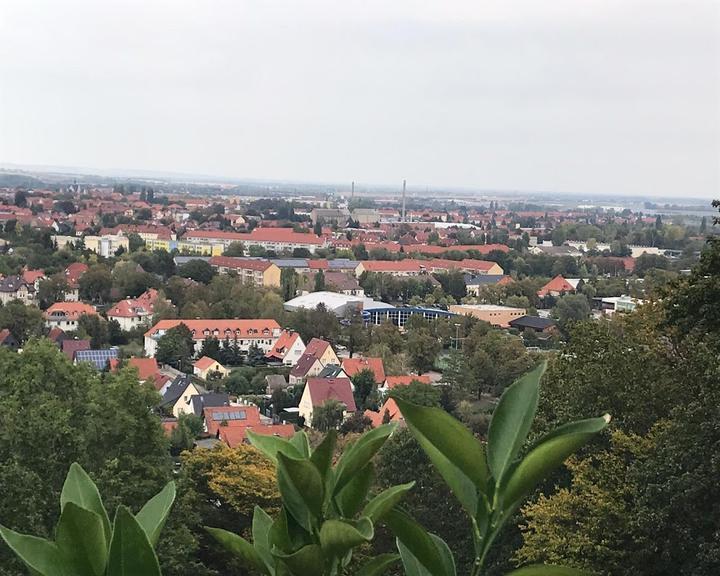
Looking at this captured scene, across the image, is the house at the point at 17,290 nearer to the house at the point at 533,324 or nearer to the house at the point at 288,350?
the house at the point at 288,350

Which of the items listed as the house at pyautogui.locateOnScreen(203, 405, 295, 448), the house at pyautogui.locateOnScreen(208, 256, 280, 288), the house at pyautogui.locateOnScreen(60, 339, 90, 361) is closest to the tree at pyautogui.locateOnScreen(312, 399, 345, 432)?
the house at pyautogui.locateOnScreen(203, 405, 295, 448)

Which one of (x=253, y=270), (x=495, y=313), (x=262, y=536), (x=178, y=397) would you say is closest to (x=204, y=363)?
(x=178, y=397)

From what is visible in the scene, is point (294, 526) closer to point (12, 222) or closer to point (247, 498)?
point (247, 498)

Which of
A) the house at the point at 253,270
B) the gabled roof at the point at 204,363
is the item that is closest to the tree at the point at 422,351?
the gabled roof at the point at 204,363

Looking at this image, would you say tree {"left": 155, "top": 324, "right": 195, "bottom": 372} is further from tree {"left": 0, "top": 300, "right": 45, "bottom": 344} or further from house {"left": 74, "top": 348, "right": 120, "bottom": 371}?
tree {"left": 0, "top": 300, "right": 45, "bottom": 344}

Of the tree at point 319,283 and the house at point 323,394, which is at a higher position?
the house at point 323,394

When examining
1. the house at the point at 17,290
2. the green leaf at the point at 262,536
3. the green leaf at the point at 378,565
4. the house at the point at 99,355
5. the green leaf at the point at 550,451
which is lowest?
the house at the point at 17,290
